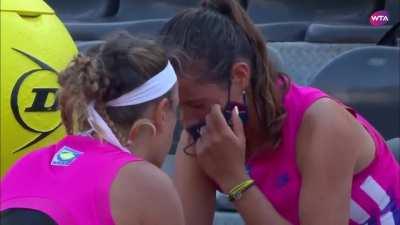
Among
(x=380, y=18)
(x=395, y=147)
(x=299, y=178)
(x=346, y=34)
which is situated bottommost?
(x=380, y=18)

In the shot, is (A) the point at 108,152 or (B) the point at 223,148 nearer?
(A) the point at 108,152

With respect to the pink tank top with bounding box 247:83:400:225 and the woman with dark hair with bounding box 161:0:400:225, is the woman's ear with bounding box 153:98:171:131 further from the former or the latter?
the pink tank top with bounding box 247:83:400:225

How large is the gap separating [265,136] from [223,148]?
3.7 inches

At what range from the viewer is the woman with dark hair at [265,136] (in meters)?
Answer: 1.82

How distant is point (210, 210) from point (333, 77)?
1104 millimetres

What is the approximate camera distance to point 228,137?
1.88 metres

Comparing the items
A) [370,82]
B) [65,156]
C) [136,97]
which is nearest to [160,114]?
[136,97]

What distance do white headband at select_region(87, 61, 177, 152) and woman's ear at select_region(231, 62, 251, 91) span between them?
0.70ft

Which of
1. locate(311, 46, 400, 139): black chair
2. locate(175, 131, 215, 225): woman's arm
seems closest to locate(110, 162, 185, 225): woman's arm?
locate(175, 131, 215, 225): woman's arm

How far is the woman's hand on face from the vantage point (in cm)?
186

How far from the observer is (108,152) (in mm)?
1544

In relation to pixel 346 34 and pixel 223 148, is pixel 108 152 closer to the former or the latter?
pixel 223 148

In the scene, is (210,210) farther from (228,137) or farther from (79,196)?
(79,196)

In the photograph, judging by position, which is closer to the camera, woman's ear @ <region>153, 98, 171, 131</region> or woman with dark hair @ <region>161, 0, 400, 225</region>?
woman's ear @ <region>153, 98, 171, 131</region>
